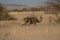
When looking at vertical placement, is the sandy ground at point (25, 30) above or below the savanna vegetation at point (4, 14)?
below

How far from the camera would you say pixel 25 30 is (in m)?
1.76

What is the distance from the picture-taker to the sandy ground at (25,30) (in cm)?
173

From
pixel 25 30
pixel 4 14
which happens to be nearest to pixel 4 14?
pixel 4 14

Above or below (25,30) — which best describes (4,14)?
above

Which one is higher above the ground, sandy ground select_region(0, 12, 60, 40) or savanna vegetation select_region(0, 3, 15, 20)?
savanna vegetation select_region(0, 3, 15, 20)

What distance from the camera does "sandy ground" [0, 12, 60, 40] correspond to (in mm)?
1727

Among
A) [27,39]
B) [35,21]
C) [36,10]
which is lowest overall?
[27,39]

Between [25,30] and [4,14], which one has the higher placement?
[4,14]

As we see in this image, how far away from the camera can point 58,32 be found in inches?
70.8

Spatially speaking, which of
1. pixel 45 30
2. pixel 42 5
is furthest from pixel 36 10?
pixel 45 30

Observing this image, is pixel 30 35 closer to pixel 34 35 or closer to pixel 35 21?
pixel 34 35

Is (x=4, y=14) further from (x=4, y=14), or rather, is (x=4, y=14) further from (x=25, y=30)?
(x=25, y=30)

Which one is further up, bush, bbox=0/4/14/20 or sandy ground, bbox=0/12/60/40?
bush, bbox=0/4/14/20

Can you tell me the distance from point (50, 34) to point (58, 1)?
39 cm
